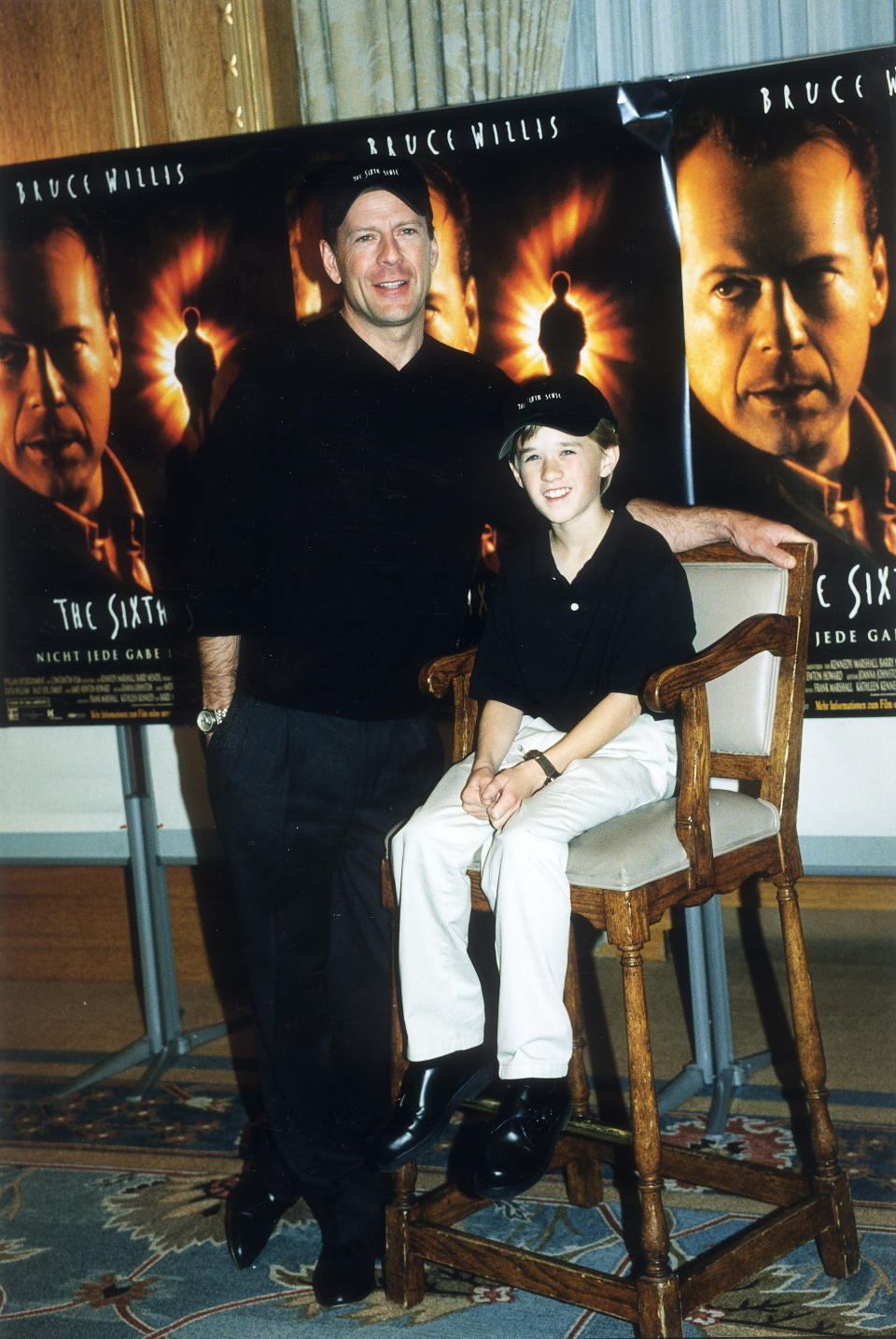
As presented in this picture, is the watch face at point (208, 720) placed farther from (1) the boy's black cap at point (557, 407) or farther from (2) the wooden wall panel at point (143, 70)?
(2) the wooden wall panel at point (143, 70)

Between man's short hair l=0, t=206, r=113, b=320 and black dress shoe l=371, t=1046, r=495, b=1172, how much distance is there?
1999mm

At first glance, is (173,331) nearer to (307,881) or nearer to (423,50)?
(423,50)

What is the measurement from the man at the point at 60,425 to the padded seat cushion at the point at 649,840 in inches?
62.4

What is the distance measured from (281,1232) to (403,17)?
2.89 meters

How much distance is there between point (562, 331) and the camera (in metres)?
2.85

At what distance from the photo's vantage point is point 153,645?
3162 millimetres

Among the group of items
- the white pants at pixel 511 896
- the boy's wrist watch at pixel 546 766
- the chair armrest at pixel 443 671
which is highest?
the chair armrest at pixel 443 671

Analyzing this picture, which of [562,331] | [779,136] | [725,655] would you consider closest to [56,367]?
[562,331]

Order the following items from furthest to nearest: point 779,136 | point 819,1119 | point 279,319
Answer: point 279,319 < point 779,136 < point 819,1119

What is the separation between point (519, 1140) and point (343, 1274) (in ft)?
1.69

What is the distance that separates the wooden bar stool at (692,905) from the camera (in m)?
1.84

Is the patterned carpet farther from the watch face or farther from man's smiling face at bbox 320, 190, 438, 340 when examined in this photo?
man's smiling face at bbox 320, 190, 438, 340

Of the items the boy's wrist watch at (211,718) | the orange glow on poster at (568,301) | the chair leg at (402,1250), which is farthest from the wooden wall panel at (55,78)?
the chair leg at (402,1250)

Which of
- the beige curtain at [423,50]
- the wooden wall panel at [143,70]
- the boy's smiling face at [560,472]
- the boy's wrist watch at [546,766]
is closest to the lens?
the boy's wrist watch at [546,766]
